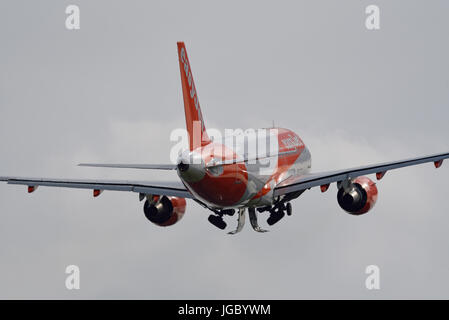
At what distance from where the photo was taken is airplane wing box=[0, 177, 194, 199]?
6112 centimetres

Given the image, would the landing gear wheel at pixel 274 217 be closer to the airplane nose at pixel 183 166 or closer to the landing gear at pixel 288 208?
the landing gear at pixel 288 208

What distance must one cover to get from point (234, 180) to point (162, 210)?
935cm

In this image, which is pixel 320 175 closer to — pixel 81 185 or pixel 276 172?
pixel 276 172

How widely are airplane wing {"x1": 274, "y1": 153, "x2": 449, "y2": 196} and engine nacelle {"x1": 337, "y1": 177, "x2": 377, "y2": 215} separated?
1374 millimetres

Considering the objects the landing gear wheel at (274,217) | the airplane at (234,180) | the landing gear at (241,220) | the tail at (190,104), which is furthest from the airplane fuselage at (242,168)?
the landing gear wheel at (274,217)

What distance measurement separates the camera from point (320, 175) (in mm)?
61094

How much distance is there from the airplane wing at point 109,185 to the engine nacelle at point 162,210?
315 centimetres

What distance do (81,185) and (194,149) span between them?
9652mm

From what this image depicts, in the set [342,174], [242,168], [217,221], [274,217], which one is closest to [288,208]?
[274,217]

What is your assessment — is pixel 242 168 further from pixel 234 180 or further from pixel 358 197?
pixel 358 197

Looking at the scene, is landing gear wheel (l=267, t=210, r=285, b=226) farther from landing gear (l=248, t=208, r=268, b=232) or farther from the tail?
the tail

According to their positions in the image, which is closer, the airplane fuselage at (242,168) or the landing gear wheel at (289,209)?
the airplane fuselage at (242,168)

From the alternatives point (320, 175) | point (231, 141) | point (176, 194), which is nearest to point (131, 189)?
Answer: point (176, 194)

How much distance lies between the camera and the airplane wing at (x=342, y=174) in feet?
189
